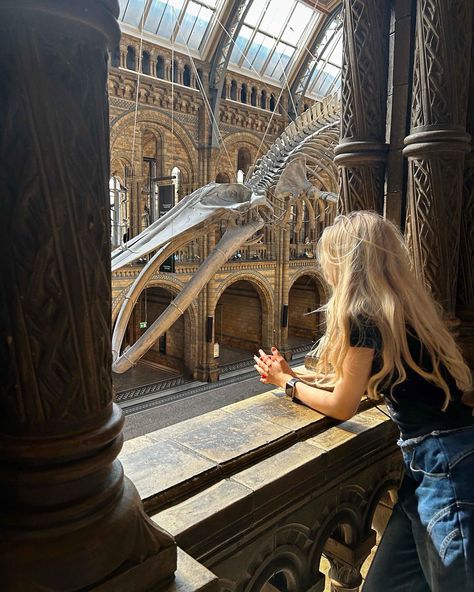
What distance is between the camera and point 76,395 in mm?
763

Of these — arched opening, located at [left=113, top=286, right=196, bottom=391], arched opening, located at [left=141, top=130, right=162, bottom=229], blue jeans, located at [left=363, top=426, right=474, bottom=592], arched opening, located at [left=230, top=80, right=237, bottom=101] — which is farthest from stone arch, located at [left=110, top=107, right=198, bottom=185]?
blue jeans, located at [left=363, top=426, right=474, bottom=592]

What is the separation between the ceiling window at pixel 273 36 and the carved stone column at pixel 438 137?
11.1 metres

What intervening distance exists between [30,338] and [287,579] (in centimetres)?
118

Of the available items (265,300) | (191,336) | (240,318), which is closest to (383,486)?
(191,336)

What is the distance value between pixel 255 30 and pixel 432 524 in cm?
1371

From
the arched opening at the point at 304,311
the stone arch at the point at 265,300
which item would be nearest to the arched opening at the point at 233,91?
the stone arch at the point at 265,300

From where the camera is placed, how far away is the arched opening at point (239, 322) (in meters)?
15.3

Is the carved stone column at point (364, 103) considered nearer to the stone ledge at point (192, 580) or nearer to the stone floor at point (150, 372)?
the stone ledge at point (192, 580)

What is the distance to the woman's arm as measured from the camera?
132 centimetres

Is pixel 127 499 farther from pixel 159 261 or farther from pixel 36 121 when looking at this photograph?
pixel 159 261

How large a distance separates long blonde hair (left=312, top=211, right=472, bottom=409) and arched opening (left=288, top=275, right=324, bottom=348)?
15532 millimetres

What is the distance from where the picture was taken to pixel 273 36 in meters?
13.3

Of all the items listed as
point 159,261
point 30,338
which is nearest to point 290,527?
point 30,338

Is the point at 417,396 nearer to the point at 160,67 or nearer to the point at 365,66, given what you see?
the point at 365,66
